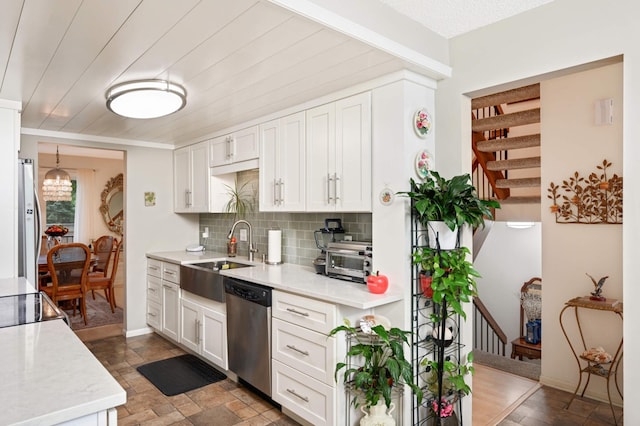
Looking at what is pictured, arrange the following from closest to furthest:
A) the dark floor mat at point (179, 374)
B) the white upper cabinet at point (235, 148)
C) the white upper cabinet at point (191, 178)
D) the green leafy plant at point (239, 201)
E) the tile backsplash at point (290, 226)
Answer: the tile backsplash at point (290, 226) < the dark floor mat at point (179, 374) < the white upper cabinet at point (235, 148) < the green leafy plant at point (239, 201) < the white upper cabinet at point (191, 178)

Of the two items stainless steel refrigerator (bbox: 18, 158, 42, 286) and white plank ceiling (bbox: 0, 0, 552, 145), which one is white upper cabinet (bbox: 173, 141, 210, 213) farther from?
stainless steel refrigerator (bbox: 18, 158, 42, 286)


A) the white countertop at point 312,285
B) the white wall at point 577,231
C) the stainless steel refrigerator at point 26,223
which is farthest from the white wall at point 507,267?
the stainless steel refrigerator at point 26,223

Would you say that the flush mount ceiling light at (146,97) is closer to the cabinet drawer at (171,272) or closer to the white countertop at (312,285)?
the white countertop at (312,285)

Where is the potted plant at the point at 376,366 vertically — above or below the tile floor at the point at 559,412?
above

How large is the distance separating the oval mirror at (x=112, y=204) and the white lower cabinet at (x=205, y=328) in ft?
13.7

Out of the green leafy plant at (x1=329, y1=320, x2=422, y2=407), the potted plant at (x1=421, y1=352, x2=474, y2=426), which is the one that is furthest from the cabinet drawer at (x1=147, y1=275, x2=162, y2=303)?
the potted plant at (x1=421, y1=352, x2=474, y2=426)

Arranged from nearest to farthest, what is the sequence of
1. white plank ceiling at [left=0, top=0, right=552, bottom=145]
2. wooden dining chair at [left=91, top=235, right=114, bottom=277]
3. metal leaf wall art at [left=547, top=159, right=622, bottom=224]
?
1. white plank ceiling at [left=0, top=0, right=552, bottom=145]
2. metal leaf wall art at [left=547, top=159, right=622, bottom=224]
3. wooden dining chair at [left=91, top=235, right=114, bottom=277]

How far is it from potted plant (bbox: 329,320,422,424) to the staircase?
241cm

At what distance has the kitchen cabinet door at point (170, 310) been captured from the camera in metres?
3.95

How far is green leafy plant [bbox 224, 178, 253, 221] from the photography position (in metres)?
4.16

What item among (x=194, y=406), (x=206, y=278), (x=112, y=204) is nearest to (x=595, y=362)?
(x=194, y=406)

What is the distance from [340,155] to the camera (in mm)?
2658

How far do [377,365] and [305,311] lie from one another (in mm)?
540

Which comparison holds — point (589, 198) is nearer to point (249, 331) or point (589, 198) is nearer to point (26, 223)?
point (249, 331)
